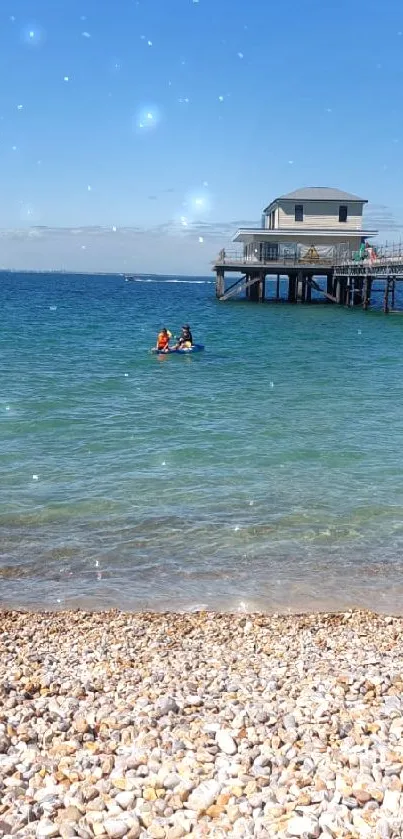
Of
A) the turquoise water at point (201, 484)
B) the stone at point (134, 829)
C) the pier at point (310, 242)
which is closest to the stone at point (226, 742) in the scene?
the stone at point (134, 829)

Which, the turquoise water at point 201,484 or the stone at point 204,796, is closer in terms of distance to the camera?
the stone at point 204,796

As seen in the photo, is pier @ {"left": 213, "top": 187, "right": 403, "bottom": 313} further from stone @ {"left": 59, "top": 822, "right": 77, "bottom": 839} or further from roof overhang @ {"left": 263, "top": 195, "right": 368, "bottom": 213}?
stone @ {"left": 59, "top": 822, "right": 77, "bottom": 839}

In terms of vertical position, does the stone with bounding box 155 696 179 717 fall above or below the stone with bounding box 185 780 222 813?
below

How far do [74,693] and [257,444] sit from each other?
34.8ft

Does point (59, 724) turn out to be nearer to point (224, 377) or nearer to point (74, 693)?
point (74, 693)

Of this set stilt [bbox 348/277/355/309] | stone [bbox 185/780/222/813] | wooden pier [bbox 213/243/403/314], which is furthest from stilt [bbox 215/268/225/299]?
stone [bbox 185/780/222/813]

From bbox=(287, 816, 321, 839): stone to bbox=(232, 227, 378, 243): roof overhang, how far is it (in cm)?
5389

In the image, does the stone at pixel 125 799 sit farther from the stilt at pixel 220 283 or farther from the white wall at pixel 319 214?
the stilt at pixel 220 283

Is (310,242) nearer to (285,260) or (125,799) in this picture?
(285,260)

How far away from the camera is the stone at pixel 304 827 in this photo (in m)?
4.63

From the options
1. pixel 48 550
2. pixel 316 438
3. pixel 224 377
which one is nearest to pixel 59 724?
pixel 48 550

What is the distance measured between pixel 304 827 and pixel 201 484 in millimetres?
9223

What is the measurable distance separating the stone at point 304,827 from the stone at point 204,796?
0.55 m

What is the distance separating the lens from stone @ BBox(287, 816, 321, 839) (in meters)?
4.63
